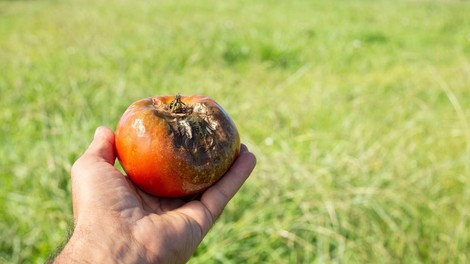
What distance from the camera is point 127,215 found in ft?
6.24

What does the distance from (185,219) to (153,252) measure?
193 millimetres

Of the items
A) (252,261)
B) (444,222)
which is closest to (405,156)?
(444,222)

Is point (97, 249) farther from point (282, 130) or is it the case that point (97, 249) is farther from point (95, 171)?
point (282, 130)

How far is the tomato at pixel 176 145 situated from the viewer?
1.86 m

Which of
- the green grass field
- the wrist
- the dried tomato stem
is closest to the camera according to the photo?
the wrist

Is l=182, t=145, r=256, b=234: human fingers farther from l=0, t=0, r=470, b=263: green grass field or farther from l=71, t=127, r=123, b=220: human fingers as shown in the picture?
l=0, t=0, r=470, b=263: green grass field

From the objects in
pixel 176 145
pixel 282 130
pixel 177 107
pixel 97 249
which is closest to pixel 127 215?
pixel 97 249

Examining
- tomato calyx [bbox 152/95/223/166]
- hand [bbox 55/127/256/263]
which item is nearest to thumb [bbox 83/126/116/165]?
hand [bbox 55/127/256/263]

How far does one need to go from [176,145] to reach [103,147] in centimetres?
40

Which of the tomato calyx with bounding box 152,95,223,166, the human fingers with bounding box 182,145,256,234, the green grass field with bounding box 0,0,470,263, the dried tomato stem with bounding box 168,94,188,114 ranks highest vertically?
the dried tomato stem with bounding box 168,94,188,114

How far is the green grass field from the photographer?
299 cm

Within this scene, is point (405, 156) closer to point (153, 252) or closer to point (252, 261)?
point (252, 261)

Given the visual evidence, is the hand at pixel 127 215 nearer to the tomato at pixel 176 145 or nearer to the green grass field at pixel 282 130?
the tomato at pixel 176 145

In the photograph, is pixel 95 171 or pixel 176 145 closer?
pixel 176 145
